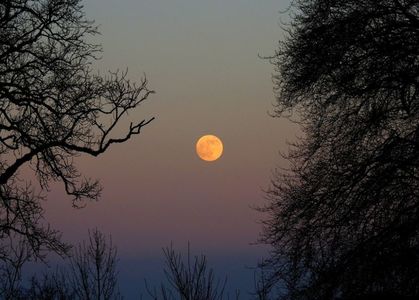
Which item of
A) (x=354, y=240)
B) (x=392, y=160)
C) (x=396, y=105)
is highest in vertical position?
Answer: (x=396, y=105)

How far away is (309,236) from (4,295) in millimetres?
9177

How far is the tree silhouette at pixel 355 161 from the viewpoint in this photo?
14555 mm

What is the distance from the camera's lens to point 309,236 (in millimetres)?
15922

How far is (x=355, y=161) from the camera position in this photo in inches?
611

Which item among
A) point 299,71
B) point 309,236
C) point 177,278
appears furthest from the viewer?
point 299,71

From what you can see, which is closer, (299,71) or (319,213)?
(319,213)

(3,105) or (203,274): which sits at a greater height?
(3,105)

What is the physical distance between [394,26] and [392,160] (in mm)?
2797

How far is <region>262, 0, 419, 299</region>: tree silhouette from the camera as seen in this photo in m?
14.6

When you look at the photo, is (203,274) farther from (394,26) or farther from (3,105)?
(394,26)

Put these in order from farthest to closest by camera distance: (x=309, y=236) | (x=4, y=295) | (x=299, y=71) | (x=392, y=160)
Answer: (x=4, y=295) → (x=299, y=71) → (x=309, y=236) → (x=392, y=160)

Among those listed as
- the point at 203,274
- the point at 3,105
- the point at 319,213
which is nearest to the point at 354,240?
the point at 319,213

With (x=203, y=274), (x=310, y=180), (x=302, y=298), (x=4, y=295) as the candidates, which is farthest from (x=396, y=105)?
(x=4, y=295)

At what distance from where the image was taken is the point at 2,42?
48.9ft
